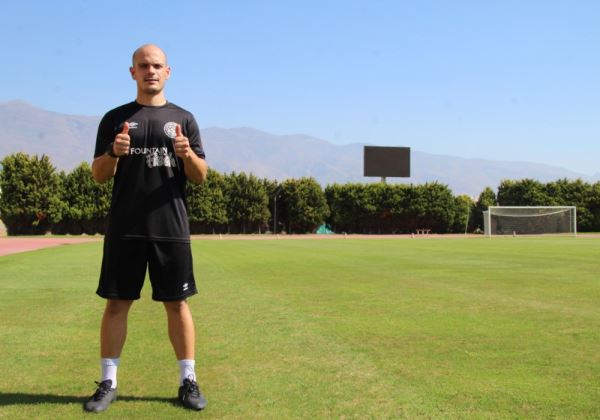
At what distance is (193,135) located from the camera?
15.1 ft

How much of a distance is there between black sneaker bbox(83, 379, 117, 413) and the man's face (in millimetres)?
2055

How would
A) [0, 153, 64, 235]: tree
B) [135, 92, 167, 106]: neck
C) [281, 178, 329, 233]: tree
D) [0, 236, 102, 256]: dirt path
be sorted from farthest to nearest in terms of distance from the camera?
[281, 178, 329, 233]: tree < [0, 153, 64, 235]: tree < [0, 236, 102, 256]: dirt path < [135, 92, 167, 106]: neck

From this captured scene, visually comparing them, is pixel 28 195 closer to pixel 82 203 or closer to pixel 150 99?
pixel 82 203

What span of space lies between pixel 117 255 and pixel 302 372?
1.79 meters

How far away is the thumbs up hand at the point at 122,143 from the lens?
13.7 ft

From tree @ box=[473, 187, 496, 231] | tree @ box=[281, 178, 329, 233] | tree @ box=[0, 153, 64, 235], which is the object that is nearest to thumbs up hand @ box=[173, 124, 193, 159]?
tree @ box=[0, 153, 64, 235]

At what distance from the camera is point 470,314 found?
8.30m

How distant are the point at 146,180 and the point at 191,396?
59.0 inches

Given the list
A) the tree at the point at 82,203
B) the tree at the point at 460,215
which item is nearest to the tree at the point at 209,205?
the tree at the point at 82,203

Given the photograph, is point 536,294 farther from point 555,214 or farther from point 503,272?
point 555,214

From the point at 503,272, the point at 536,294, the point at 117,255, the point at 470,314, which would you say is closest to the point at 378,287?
the point at 536,294

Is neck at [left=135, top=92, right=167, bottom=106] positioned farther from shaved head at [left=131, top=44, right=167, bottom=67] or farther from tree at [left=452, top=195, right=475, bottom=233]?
tree at [left=452, top=195, right=475, bottom=233]

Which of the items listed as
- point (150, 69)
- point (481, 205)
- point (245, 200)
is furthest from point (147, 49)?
point (481, 205)

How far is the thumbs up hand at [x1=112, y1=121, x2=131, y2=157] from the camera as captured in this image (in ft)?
13.7
